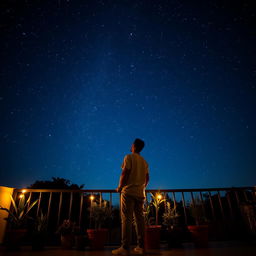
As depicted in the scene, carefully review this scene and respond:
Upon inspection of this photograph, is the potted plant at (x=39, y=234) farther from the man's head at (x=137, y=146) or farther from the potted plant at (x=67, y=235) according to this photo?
the man's head at (x=137, y=146)

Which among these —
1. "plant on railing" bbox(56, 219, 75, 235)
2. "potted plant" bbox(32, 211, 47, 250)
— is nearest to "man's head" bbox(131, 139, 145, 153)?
"plant on railing" bbox(56, 219, 75, 235)

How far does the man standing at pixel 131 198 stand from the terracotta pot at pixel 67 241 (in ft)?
3.75

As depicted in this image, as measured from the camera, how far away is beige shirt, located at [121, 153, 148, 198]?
74.4 inches

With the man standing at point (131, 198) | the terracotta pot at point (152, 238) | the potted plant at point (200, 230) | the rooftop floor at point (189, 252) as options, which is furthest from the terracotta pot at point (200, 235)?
the man standing at point (131, 198)

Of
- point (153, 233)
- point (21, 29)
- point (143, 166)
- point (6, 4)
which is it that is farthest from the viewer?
point (21, 29)

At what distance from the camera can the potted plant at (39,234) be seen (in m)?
2.40

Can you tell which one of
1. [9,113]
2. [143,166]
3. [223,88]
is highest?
[223,88]

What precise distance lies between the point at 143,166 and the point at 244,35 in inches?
209

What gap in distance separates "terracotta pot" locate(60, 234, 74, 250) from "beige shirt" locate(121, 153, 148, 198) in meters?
1.48

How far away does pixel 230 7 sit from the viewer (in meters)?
4.55

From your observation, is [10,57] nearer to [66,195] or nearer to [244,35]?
[244,35]

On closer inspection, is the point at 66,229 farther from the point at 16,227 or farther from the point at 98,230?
the point at 16,227

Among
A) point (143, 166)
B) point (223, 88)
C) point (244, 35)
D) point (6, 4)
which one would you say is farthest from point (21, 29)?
point (223, 88)

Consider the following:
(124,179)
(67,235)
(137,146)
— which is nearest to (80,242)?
(67,235)
